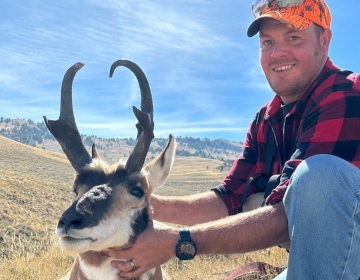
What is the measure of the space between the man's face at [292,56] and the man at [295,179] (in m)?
0.01

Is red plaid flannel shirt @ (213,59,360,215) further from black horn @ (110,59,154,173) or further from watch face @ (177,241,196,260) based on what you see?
black horn @ (110,59,154,173)

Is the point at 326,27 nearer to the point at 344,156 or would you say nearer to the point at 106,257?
the point at 344,156

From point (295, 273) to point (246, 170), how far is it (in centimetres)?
272

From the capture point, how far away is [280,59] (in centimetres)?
564

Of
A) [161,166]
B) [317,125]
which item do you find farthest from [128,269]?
[317,125]

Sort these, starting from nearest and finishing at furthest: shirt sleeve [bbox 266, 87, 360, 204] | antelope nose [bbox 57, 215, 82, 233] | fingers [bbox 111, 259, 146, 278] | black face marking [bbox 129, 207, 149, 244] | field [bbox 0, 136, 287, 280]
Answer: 1. antelope nose [bbox 57, 215, 82, 233]
2. shirt sleeve [bbox 266, 87, 360, 204]
3. fingers [bbox 111, 259, 146, 278]
4. black face marking [bbox 129, 207, 149, 244]
5. field [bbox 0, 136, 287, 280]

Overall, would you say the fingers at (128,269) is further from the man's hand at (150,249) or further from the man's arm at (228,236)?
the man's arm at (228,236)

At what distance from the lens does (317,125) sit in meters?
4.54

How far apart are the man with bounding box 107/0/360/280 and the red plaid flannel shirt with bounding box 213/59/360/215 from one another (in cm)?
1

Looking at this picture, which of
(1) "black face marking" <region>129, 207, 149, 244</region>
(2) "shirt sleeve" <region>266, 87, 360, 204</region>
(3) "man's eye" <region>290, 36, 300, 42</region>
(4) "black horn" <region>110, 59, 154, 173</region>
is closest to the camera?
(2) "shirt sleeve" <region>266, 87, 360, 204</region>

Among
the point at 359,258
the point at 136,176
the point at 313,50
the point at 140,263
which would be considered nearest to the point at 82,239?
A: the point at 140,263

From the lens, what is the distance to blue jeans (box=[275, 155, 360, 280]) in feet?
12.2

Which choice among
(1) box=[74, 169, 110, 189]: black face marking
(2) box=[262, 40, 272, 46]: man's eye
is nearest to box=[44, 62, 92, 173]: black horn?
(1) box=[74, 169, 110, 189]: black face marking

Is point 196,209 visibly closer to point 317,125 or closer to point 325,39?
point 317,125
